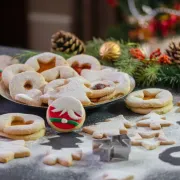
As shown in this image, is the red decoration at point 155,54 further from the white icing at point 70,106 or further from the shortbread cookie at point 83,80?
the white icing at point 70,106

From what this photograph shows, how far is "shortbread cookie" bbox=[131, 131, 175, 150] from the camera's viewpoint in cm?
114

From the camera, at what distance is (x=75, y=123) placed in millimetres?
1204

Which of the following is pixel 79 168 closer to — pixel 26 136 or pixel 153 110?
pixel 26 136

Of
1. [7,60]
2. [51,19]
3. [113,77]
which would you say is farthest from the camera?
[51,19]

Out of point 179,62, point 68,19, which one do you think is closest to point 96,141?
point 179,62

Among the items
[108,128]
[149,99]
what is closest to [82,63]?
[149,99]

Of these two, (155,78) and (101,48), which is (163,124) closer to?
(155,78)

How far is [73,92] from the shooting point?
4.21ft

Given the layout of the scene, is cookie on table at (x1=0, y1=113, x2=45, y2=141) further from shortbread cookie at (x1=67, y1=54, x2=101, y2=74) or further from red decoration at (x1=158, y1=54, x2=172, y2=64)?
red decoration at (x1=158, y1=54, x2=172, y2=64)

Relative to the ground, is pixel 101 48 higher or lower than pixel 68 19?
higher

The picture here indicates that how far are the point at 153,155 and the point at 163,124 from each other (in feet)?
0.50

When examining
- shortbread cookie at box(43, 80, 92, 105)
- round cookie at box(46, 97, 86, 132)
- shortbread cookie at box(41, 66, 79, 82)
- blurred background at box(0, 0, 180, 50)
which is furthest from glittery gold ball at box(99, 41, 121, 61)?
blurred background at box(0, 0, 180, 50)

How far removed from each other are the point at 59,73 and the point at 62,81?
0.28 ft

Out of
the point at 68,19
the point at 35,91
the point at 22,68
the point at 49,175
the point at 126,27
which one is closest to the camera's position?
the point at 49,175
